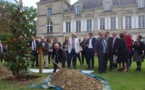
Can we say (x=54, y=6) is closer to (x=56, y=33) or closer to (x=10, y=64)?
(x=56, y=33)

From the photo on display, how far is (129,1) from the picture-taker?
32875 mm

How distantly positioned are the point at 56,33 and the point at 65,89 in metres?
32.3

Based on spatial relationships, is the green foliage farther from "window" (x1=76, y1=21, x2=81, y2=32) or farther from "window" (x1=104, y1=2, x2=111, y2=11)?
"window" (x1=76, y1=21, x2=81, y2=32)

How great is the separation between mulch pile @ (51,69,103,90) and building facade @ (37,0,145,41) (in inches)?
1055

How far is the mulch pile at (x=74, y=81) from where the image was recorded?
5.92m

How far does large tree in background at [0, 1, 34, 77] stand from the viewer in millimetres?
7617

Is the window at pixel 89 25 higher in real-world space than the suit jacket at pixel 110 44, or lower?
higher

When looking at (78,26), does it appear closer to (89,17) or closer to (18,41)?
(89,17)

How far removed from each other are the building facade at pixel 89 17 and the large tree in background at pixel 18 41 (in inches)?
1025

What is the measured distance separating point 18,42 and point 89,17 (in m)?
28.1

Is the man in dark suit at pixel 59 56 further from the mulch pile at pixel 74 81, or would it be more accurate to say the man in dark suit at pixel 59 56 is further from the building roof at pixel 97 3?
the building roof at pixel 97 3

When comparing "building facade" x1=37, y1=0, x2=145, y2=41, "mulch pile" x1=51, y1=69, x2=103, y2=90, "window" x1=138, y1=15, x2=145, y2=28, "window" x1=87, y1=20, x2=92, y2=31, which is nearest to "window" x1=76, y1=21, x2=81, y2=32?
"building facade" x1=37, y1=0, x2=145, y2=41

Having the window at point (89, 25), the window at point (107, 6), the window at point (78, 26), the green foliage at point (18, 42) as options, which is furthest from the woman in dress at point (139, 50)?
the window at point (78, 26)

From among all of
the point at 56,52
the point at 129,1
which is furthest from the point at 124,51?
the point at 129,1
